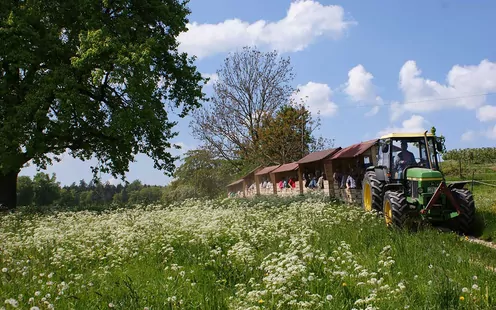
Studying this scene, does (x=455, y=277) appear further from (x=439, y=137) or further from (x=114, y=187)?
(x=114, y=187)

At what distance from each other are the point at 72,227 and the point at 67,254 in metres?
3.98

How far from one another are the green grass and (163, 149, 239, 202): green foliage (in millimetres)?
32985

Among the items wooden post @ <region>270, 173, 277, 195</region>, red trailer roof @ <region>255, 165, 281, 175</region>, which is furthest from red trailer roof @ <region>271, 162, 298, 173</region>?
red trailer roof @ <region>255, 165, 281, 175</region>

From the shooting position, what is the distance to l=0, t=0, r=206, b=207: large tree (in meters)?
19.0

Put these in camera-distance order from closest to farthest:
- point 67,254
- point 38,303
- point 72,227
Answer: point 38,303
point 67,254
point 72,227

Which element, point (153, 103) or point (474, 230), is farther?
point (153, 103)

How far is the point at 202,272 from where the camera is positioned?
6617mm

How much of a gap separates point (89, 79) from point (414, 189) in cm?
1594

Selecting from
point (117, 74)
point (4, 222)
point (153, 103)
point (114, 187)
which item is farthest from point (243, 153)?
point (114, 187)

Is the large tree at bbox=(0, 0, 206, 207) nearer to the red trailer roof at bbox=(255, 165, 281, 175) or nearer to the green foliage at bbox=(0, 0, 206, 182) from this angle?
the green foliage at bbox=(0, 0, 206, 182)

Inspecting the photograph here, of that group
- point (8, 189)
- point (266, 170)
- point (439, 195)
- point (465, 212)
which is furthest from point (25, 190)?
point (465, 212)

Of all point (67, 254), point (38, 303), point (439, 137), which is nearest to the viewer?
point (38, 303)

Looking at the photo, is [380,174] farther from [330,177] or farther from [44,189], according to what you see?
[44,189]

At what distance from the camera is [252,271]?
634cm
